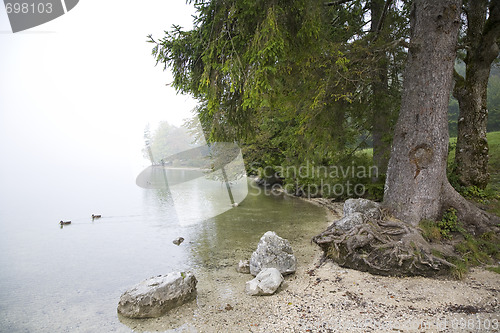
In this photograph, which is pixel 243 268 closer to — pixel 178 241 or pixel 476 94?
pixel 178 241

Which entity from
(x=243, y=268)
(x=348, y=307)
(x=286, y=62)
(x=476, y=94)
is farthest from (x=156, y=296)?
(x=476, y=94)

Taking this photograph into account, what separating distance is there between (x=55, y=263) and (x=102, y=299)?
2972 mm

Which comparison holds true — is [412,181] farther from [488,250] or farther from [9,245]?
[9,245]

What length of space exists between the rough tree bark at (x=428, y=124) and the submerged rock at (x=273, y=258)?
8.03 ft

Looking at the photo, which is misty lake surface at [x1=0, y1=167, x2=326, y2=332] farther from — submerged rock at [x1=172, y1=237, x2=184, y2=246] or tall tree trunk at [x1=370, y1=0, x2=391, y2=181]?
tall tree trunk at [x1=370, y1=0, x2=391, y2=181]

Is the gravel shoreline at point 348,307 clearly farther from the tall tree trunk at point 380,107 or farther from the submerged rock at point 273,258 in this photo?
the tall tree trunk at point 380,107

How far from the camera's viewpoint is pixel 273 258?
19.5ft

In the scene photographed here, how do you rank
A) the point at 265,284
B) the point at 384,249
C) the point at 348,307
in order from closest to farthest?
1. the point at 348,307
2. the point at 265,284
3. the point at 384,249

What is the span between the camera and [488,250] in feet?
18.7

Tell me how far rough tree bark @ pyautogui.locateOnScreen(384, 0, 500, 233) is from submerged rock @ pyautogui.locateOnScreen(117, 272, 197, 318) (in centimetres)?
447

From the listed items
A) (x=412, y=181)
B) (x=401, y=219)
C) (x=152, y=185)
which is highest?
(x=412, y=181)

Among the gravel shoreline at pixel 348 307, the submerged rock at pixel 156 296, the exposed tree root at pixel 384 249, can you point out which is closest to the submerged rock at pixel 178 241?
the gravel shoreline at pixel 348 307

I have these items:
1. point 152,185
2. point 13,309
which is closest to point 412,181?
point 13,309

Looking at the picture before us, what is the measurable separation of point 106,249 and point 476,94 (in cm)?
1023
